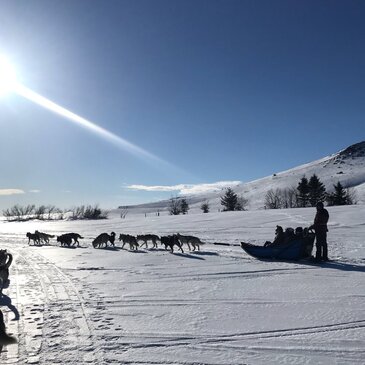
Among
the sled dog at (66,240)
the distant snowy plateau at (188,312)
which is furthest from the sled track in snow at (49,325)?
the sled dog at (66,240)

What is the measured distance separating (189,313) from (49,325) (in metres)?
1.89

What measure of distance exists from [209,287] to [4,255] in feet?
20.8

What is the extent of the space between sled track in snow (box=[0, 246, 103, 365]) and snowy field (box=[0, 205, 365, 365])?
1cm

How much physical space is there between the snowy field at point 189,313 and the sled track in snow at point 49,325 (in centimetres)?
1

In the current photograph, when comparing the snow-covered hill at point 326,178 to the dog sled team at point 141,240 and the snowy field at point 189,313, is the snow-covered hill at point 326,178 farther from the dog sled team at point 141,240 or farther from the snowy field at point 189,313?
the snowy field at point 189,313

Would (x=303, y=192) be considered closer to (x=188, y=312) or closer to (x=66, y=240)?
(x=66, y=240)

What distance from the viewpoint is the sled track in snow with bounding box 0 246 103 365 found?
421cm

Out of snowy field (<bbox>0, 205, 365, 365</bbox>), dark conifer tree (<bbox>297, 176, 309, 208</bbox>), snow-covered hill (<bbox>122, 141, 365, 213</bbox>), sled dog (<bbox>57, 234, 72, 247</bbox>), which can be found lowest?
snowy field (<bbox>0, 205, 365, 365</bbox>)

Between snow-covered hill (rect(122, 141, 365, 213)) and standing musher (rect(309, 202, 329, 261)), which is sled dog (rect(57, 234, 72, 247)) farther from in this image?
snow-covered hill (rect(122, 141, 365, 213))

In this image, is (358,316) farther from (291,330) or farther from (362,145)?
(362,145)

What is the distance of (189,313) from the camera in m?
5.82

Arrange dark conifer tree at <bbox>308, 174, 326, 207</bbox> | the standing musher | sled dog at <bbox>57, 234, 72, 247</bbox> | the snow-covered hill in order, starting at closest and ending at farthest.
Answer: the standing musher → sled dog at <bbox>57, 234, 72, 247</bbox> → dark conifer tree at <bbox>308, 174, 326, 207</bbox> → the snow-covered hill

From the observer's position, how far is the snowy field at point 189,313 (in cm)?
426

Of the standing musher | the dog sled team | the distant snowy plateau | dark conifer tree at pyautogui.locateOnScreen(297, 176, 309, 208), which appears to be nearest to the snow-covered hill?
dark conifer tree at pyautogui.locateOnScreen(297, 176, 309, 208)
